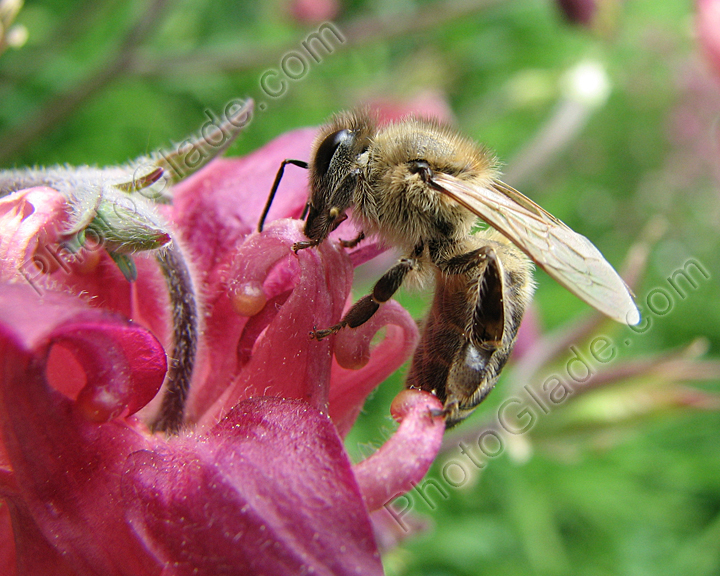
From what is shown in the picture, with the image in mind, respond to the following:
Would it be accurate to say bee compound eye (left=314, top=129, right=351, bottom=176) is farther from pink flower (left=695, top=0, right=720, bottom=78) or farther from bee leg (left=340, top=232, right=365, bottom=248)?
pink flower (left=695, top=0, right=720, bottom=78)

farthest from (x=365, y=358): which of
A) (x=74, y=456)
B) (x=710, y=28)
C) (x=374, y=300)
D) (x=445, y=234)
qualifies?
(x=710, y=28)

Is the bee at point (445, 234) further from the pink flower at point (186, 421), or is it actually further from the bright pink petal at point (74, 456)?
the bright pink petal at point (74, 456)

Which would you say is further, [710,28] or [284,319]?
[710,28]

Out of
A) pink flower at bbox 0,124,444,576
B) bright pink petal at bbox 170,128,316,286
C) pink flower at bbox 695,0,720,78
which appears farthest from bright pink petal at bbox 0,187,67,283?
pink flower at bbox 695,0,720,78

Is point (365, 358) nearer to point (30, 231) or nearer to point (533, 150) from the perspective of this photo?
point (30, 231)

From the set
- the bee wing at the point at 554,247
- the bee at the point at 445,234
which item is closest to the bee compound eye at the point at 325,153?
the bee at the point at 445,234

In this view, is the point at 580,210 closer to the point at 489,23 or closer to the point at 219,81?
the point at 489,23
